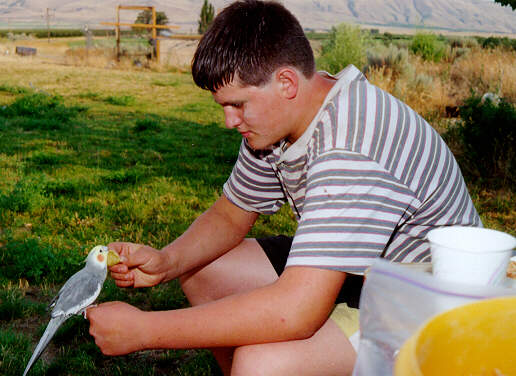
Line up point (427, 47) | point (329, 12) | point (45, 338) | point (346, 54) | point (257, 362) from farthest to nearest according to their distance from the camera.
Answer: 1. point (329, 12)
2. point (427, 47)
3. point (346, 54)
4. point (45, 338)
5. point (257, 362)

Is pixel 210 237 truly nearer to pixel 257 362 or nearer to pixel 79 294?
pixel 79 294

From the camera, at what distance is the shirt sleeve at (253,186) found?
2.19 meters

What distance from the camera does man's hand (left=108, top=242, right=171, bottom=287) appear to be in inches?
82.0

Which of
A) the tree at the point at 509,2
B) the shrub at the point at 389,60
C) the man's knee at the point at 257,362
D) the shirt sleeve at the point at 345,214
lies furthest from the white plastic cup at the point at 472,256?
the shrub at the point at 389,60

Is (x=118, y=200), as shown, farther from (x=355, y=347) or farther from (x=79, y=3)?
(x=79, y=3)

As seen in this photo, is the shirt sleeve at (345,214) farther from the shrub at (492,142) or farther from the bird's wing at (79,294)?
the shrub at (492,142)

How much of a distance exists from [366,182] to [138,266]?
1.05 metres

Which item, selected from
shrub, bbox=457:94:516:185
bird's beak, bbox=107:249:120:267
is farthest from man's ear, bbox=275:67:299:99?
shrub, bbox=457:94:516:185

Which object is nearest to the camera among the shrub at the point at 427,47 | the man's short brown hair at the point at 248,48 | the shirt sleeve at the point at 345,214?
the shirt sleeve at the point at 345,214

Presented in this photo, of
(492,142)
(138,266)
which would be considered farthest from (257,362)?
(492,142)

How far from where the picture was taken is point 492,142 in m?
5.45

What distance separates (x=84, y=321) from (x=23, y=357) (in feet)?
1.29

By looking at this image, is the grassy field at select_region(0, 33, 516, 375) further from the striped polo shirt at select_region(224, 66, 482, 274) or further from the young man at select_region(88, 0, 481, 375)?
the striped polo shirt at select_region(224, 66, 482, 274)

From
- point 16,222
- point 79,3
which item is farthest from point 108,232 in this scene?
point 79,3
